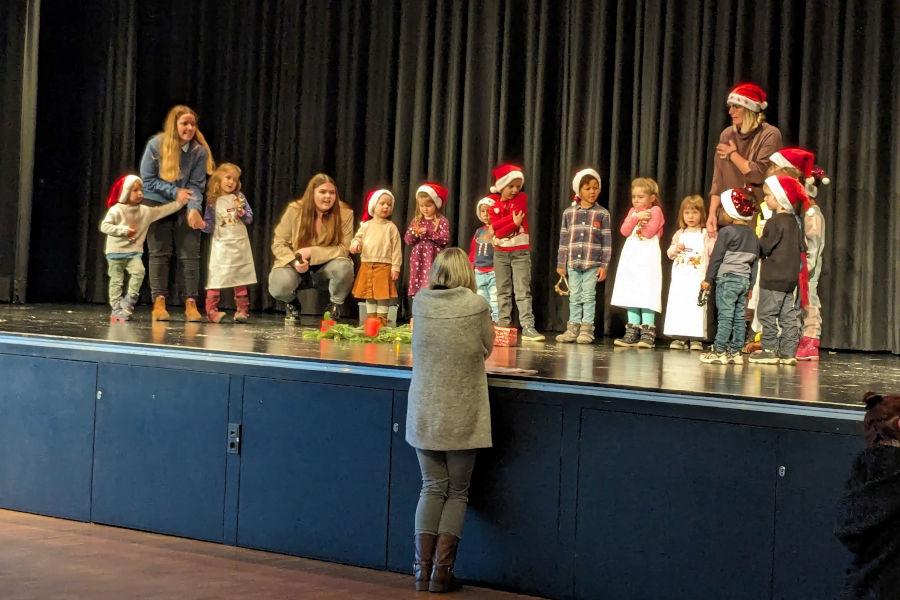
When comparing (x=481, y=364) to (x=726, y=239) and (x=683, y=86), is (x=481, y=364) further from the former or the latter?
(x=683, y=86)

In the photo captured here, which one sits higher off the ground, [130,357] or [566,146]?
[566,146]

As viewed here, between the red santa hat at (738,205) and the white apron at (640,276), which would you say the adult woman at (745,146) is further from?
the red santa hat at (738,205)

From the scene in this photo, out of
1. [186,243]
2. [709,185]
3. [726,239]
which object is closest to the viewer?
[726,239]

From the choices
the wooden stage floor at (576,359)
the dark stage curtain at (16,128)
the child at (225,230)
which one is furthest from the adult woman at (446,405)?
the dark stage curtain at (16,128)

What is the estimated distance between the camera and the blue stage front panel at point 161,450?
5.19m

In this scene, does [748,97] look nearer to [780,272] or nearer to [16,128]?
[780,272]

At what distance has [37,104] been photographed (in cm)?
1007

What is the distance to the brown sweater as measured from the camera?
730cm

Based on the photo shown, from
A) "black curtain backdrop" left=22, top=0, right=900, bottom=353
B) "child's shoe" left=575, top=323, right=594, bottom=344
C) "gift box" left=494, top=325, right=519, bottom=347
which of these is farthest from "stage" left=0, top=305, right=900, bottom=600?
"black curtain backdrop" left=22, top=0, right=900, bottom=353

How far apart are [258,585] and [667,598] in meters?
1.57

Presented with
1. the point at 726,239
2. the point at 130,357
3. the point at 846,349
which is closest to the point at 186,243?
the point at 130,357

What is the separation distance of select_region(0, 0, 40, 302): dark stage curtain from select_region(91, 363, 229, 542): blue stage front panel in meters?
4.64

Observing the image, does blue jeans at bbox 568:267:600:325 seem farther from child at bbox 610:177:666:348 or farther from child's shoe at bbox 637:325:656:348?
child's shoe at bbox 637:325:656:348

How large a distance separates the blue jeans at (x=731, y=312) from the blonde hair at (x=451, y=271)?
2.33 m
